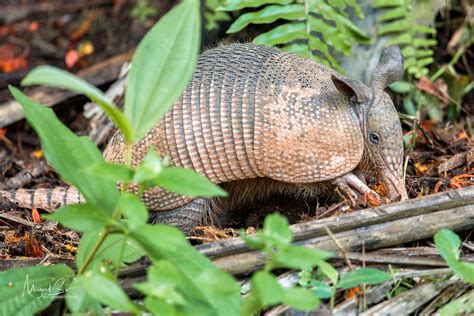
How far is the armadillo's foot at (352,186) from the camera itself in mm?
4566

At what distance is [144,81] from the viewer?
9.72ft

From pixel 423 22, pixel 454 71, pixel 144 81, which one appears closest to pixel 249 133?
pixel 144 81

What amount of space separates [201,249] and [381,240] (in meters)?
0.96

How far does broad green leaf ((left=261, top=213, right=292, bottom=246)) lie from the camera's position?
2.74 m

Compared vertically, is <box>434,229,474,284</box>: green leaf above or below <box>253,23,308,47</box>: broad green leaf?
below

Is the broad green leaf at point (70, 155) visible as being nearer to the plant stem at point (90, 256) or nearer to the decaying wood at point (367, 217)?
the plant stem at point (90, 256)

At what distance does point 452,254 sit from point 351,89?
142 centimetres

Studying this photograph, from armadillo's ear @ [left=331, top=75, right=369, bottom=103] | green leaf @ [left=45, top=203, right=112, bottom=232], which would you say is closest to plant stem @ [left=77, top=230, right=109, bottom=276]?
green leaf @ [left=45, top=203, right=112, bottom=232]

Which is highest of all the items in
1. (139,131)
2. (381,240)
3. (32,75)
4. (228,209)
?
(32,75)

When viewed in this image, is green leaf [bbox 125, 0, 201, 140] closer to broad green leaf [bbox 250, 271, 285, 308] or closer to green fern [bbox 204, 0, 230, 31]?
broad green leaf [bbox 250, 271, 285, 308]

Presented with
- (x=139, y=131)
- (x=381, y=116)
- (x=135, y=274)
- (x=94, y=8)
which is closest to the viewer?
(x=139, y=131)

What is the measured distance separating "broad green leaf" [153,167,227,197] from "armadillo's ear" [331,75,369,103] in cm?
173

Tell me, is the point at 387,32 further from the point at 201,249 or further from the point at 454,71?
the point at 201,249

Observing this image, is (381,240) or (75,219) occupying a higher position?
(75,219)
